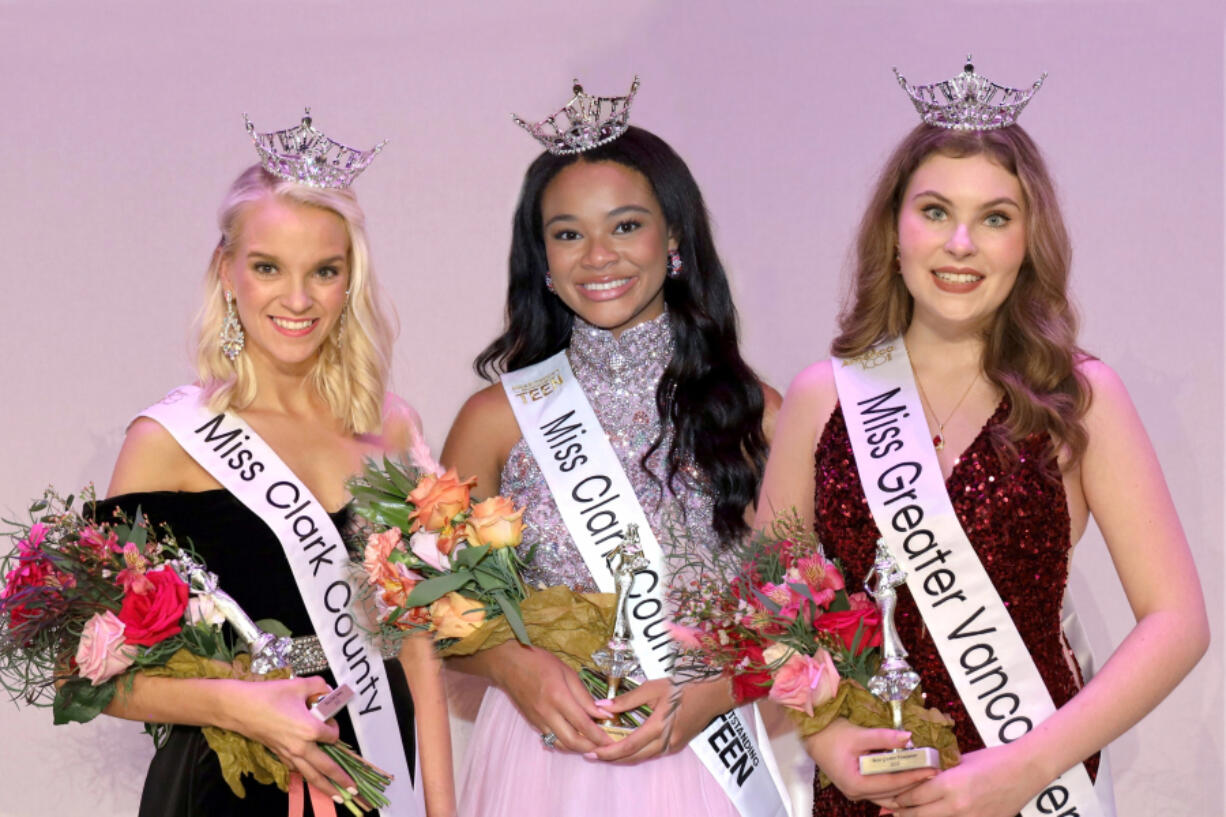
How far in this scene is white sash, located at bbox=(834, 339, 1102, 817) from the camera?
2275 millimetres

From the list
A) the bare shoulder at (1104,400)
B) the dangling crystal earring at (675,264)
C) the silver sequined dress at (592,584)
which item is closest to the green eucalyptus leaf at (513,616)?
the silver sequined dress at (592,584)

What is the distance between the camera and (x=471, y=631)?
243 cm

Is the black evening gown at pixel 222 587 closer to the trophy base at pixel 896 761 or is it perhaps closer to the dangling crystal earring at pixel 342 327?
the dangling crystal earring at pixel 342 327

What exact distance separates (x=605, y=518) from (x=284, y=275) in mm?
721

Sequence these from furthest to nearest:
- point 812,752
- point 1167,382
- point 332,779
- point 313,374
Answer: point 1167,382
point 313,374
point 332,779
point 812,752

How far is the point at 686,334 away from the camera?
9.62ft

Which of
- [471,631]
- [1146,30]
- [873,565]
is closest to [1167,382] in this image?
[1146,30]

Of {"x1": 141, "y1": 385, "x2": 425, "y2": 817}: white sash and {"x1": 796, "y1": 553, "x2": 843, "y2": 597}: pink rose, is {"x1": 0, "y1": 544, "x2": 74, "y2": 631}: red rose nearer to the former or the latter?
{"x1": 141, "y1": 385, "x2": 425, "y2": 817}: white sash

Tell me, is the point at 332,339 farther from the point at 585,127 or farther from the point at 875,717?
the point at 875,717

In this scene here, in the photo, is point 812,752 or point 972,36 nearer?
point 812,752

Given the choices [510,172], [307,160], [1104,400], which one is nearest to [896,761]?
[1104,400]

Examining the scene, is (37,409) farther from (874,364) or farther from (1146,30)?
(1146,30)

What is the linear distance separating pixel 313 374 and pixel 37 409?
1077mm

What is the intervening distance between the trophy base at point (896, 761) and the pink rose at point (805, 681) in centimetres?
10
